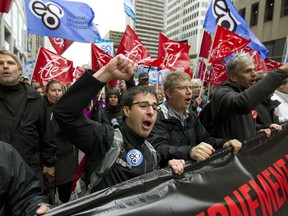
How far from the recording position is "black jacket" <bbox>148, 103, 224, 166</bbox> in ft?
7.82

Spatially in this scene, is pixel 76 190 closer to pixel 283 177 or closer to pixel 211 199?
pixel 211 199

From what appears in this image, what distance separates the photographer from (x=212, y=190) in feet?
6.14

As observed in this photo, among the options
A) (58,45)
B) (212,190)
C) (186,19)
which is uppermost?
(186,19)

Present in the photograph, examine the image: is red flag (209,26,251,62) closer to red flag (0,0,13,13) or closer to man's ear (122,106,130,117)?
red flag (0,0,13,13)

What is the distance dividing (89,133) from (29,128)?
5.03 ft

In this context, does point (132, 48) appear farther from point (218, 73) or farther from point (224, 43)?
point (218, 73)

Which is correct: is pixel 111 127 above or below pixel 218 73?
below

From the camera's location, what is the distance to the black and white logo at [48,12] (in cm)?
541

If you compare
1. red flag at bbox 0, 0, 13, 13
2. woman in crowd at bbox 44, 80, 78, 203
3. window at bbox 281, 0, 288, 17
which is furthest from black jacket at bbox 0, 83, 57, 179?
window at bbox 281, 0, 288, 17

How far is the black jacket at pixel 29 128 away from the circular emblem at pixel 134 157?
5.06ft

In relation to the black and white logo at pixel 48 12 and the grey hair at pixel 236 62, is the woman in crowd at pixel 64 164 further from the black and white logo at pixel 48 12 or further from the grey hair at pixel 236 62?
the black and white logo at pixel 48 12

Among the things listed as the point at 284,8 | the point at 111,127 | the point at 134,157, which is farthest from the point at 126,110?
the point at 284,8

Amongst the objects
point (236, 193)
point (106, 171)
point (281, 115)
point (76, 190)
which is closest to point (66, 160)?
point (76, 190)

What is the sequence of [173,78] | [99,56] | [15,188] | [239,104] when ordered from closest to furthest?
[15,188] < [239,104] < [173,78] < [99,56]
